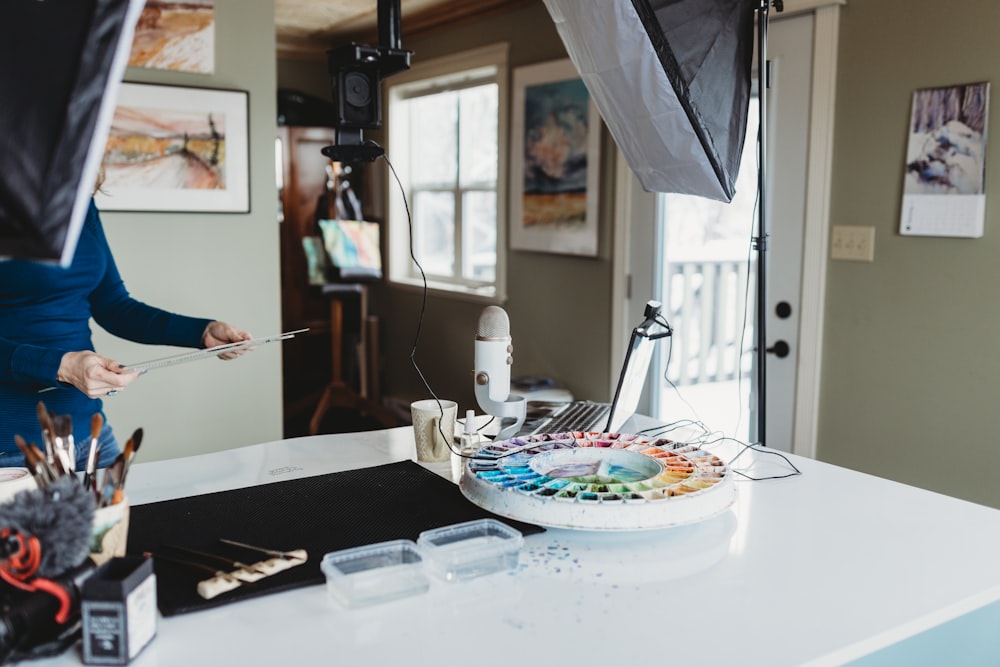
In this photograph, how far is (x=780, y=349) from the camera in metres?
3.12

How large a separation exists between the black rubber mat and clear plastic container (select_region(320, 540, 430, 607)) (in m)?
0.03

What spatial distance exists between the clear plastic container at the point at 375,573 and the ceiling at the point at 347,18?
367 cm

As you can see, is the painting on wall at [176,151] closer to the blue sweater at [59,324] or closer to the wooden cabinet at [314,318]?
the blue sweater at [59,324]

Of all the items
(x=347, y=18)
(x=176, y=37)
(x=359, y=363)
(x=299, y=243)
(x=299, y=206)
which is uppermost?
(x=347, y=18)

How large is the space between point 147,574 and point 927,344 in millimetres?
2446

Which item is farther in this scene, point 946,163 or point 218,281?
point 218,281

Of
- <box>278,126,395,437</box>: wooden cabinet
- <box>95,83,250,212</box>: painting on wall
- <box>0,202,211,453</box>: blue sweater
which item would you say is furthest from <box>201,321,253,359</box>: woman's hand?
<box>278,126,395,437</box>: wooden cabinet

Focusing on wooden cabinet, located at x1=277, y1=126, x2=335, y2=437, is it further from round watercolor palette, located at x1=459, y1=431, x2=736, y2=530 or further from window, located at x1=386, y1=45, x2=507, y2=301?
round watercolor palette, located at x1=459, y1=431, x2=736, y2=530

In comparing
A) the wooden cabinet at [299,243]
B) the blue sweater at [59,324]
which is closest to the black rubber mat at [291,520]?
the blue sweater at [59,324]

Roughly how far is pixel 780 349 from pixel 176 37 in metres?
2.39

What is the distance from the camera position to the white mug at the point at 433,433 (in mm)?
1662

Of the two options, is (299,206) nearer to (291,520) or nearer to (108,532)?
(291,520)

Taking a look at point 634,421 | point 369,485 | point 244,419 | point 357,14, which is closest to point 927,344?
point 634,421

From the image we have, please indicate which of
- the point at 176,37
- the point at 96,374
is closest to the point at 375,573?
the point at 96,374
